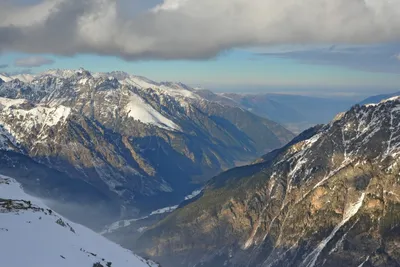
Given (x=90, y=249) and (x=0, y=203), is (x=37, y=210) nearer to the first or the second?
(x=0, y=203)

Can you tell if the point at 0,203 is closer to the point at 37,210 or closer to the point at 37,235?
the point at 37,210

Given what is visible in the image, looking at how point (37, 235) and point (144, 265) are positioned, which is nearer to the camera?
point (37, 235)

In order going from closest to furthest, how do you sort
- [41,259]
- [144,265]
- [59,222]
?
[41,259] → [59,222] → [144,265]

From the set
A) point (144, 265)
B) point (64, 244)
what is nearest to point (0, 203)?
point (64, 244)

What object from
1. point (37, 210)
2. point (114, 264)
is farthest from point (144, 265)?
point (37, 210)

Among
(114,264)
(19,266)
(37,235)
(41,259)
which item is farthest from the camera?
(114,264)

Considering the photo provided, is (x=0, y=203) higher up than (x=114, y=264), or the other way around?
(x=0, y=203)

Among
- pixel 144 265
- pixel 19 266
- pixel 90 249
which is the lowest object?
pixel 144 265
